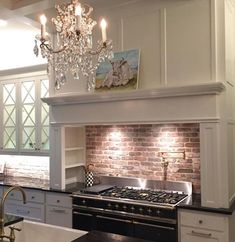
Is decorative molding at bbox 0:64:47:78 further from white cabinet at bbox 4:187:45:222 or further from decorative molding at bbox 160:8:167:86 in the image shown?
decorative molding at bbox 160:8:167:86

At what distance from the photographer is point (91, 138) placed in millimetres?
4496

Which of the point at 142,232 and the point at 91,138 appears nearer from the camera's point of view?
the point at 142,232

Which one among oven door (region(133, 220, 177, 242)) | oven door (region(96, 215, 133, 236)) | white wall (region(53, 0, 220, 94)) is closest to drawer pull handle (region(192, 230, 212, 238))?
oven door (region(133, 220, 177, 242))

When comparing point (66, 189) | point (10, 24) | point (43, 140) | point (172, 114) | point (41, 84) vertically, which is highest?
point (10, 24)

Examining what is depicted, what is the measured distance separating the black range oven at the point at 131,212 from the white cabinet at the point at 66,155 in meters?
0.48

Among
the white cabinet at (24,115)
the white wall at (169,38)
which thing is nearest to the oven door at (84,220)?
the white cabinet at (24,115)

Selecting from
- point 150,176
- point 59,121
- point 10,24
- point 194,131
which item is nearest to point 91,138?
point 59,121

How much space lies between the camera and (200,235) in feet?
9.96

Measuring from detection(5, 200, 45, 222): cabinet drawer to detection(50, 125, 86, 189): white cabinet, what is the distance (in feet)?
1.26

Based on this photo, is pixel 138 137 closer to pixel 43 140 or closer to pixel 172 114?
pixel 172 114

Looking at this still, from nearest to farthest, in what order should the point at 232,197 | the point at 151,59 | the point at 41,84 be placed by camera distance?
the point at 232,197
the point at 151,59
the point at 41,84

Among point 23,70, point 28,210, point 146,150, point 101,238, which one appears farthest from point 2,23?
point 101,238

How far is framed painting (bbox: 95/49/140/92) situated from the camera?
349 cm

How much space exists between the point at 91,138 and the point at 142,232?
5.44 feet
